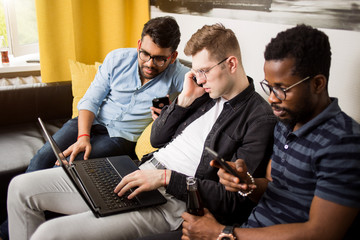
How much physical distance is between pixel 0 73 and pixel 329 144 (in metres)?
2.77

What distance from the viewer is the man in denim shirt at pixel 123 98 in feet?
6.25

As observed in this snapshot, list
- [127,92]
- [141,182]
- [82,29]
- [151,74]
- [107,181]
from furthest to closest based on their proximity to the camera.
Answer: [82,29], [127,92], [151,74], [107,181], [141,182]

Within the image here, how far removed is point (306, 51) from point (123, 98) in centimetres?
135

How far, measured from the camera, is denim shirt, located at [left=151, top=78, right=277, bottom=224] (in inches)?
50.4

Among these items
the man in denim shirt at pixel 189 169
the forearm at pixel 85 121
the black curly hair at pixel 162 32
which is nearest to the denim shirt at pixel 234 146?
the man in denim shirt at pixel 189 169

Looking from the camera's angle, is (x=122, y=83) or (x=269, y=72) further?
(x=122, y=83)

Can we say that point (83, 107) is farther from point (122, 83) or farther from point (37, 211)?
point (37, 211)

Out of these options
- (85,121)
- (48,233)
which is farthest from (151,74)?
(48,233)

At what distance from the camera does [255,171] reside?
1.28 meters

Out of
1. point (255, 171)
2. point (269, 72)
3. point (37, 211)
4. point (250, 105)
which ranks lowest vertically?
point (37, 211)

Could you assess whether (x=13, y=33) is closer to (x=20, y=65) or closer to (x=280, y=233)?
(x=20, y=65)

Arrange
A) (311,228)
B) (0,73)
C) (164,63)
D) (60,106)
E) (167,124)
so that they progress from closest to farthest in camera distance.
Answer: (311,228)
(167,124)
(164,63)
(60,106)
(0,73)

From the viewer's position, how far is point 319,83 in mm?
1038

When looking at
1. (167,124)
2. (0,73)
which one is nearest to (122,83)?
(167,124)
